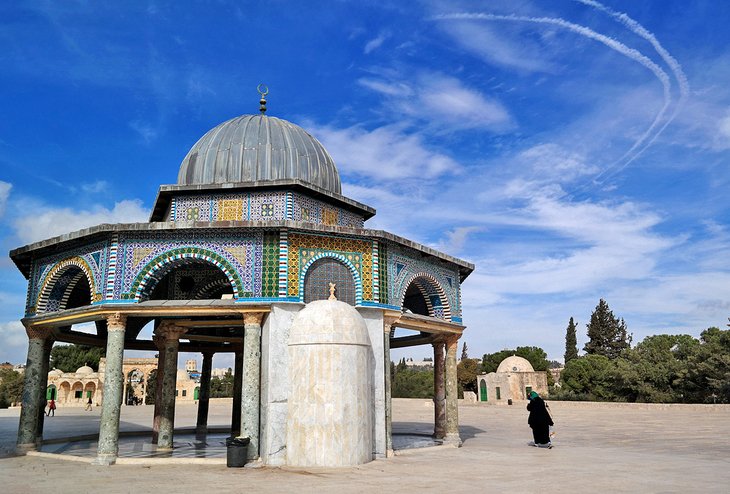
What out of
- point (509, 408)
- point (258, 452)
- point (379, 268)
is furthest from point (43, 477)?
point (509, 408)

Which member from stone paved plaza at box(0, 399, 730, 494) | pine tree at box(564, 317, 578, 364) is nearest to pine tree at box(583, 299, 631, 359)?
pine tree at box(564, 317, 578, 364)

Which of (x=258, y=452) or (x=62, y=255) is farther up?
(x=62, y=255)

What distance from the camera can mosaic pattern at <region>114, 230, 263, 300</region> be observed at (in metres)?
13.2

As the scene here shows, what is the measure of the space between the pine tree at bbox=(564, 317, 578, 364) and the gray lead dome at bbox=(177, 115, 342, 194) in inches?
2159

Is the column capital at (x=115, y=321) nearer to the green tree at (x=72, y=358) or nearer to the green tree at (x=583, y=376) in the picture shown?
the green tree at (x=583, y=376)

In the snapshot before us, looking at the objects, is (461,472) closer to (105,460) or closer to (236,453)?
(236,453)

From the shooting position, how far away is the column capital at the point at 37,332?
15.5 metres

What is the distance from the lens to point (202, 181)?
16500 millimetres

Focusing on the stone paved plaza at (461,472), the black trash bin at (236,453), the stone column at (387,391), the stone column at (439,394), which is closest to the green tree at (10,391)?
the stone paved plaza at (461,472)

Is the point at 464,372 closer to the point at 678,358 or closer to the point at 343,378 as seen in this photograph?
the point at 678,358

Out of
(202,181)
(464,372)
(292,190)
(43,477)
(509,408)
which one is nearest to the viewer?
(43,477)

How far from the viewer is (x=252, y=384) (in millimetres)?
12555

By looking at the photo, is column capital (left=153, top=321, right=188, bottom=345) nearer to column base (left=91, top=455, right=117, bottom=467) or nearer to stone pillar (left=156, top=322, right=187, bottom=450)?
stone pillar (left=156, top=322, right=187, bottom=450)

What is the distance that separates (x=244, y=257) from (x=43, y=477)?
5.85 metres
